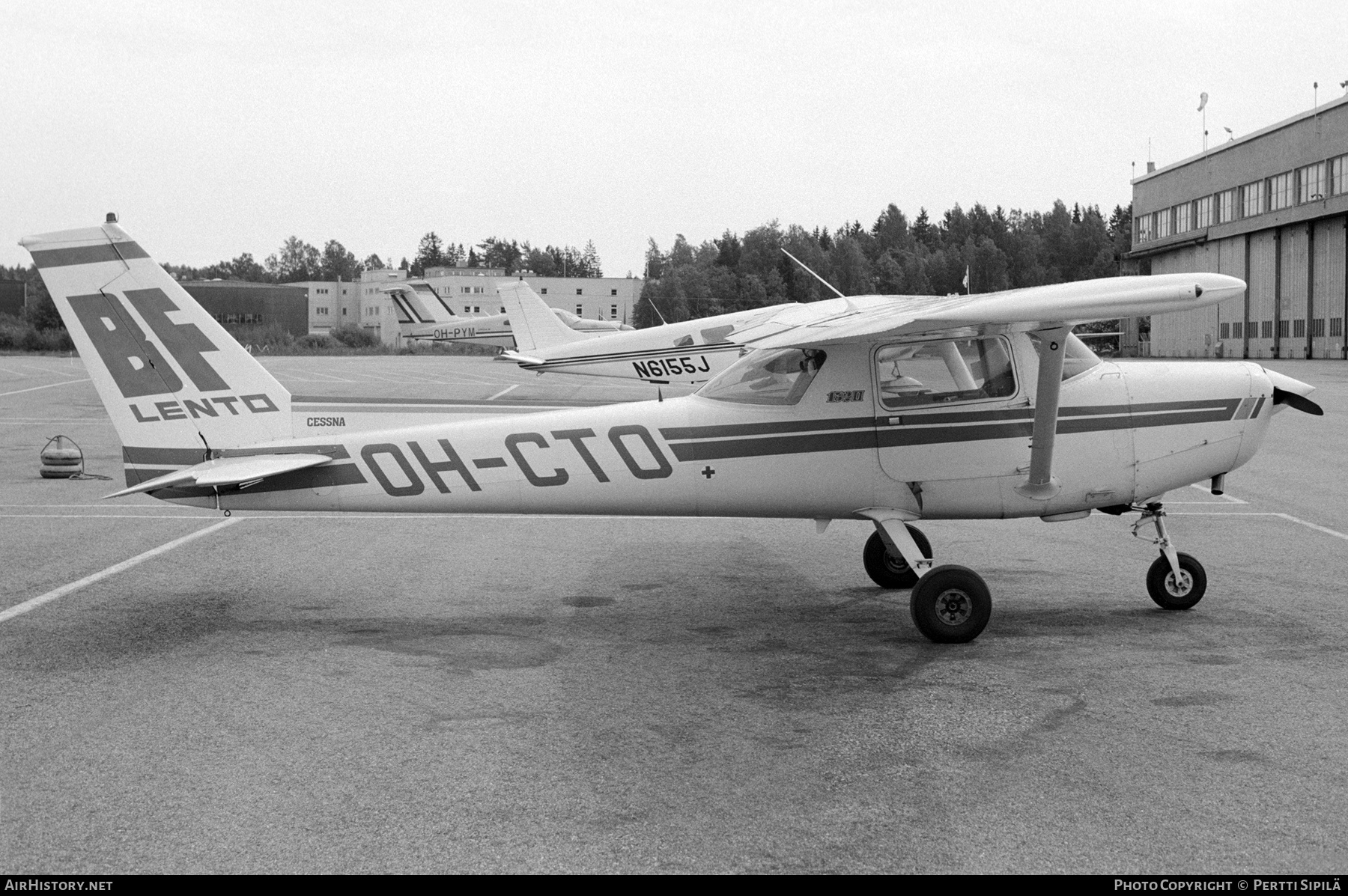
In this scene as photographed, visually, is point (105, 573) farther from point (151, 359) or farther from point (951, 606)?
point (951, 606)

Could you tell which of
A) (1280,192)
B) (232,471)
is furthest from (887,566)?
(1280,192)

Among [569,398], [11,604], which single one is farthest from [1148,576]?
[569,398]

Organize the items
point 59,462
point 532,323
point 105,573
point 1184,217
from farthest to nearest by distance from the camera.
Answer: point 1184,217
point 532,323
point 59,462
point 105,573

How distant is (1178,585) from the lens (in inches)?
326


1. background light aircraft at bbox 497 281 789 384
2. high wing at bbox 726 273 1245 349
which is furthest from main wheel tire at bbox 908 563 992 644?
background light aircraft at bbox 497 281 789 384

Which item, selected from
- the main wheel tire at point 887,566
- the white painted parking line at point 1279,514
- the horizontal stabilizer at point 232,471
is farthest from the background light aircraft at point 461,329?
the horizontal stabilizer at point 232,471

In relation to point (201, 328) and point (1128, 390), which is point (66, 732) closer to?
point (201, 328)

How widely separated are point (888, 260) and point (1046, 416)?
7039 cm

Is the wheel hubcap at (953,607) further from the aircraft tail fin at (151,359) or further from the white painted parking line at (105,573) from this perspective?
the white painted parking line at (105,573)

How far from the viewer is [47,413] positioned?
2630 cm

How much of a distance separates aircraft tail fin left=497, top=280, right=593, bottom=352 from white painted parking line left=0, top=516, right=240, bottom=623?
19.7 m

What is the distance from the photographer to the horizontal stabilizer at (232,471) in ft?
25.1

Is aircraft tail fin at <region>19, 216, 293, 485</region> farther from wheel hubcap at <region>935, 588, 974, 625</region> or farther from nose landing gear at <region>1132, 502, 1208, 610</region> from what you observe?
nose landing gear at <region>1132, 502, 1208, 610</region>
